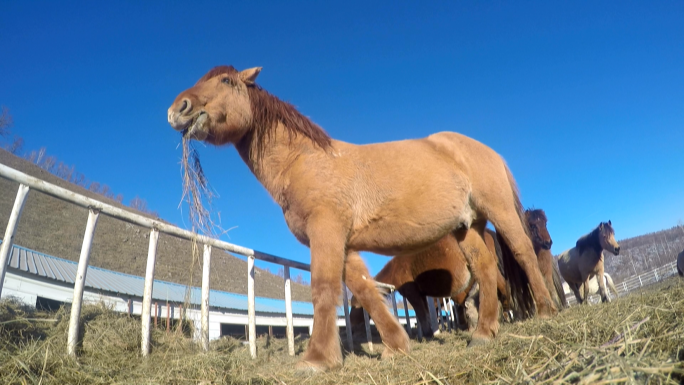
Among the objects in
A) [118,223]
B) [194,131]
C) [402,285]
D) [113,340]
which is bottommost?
[113,340]

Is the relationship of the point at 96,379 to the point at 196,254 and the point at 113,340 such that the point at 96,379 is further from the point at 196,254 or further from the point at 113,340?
the point at 196,254

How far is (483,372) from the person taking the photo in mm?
1378

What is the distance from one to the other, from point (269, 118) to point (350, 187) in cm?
114

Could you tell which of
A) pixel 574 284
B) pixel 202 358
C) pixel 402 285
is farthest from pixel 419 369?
pixel 574 284

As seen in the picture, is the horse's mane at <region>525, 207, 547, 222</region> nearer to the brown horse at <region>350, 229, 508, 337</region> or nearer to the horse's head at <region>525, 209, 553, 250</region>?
the horse's head at <region>525, 209, 553, 250</region>

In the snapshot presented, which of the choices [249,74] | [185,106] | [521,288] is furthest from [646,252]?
[185,106]

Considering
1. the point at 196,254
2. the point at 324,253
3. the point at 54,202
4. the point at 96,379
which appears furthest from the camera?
the point at 54,202

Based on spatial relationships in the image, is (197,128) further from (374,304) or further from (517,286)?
(517,286)

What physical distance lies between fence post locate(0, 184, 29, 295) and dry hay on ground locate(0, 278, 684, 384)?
0.38m

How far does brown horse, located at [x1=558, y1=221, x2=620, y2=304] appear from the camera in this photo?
1140 cm

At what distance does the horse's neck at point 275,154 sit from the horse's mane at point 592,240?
12.3 meters

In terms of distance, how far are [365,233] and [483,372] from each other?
5.76ft

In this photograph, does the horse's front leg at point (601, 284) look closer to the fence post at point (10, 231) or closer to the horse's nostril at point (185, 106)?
the horse's nostril at point (185, 106)

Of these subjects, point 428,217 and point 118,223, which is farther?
point 118,223
